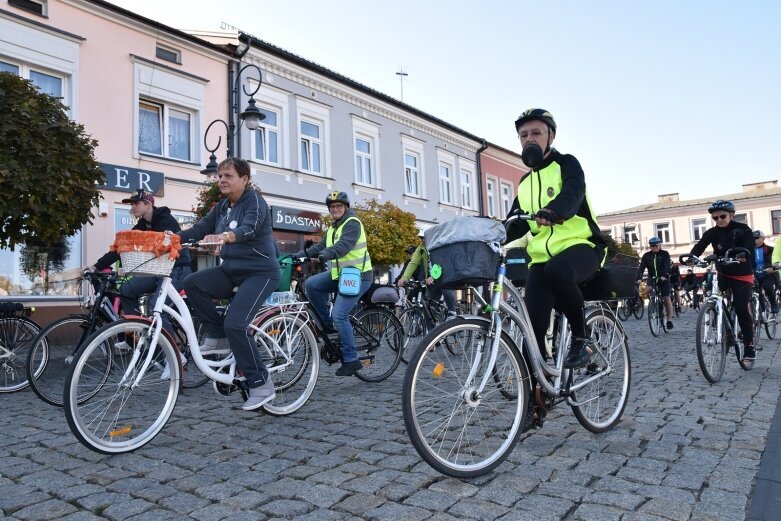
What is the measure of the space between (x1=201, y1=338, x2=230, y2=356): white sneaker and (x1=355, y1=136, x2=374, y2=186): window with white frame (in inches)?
639

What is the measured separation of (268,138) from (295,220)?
8.06 ft

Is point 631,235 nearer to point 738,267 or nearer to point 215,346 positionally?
point 738,267

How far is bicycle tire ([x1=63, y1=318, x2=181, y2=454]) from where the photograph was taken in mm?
3398

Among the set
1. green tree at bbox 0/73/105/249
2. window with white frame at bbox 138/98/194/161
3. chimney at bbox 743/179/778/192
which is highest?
chimney at bbox 743/179/778/192

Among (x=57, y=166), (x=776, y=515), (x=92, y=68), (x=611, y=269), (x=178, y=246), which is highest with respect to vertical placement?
(x=92, y=68)

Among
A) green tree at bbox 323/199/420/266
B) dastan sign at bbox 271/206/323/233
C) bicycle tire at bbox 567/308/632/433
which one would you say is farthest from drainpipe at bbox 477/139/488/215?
bicycle tire at bbox 567/308/632/433

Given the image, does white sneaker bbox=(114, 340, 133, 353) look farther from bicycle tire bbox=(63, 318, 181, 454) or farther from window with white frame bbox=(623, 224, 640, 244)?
window with white frame bbox=(623, 224, 640, 244)

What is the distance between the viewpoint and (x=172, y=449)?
371 cm

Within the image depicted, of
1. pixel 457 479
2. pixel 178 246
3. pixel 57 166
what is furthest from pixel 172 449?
pixel 57 166

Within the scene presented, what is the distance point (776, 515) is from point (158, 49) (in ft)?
49.1

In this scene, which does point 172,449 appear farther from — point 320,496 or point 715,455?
point 715,455

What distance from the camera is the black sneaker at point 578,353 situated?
3555mm

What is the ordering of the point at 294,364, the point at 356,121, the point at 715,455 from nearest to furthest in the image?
the point at 715,455
the point at 294,364
the point at 356,121

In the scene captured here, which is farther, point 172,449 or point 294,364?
point 294,364
